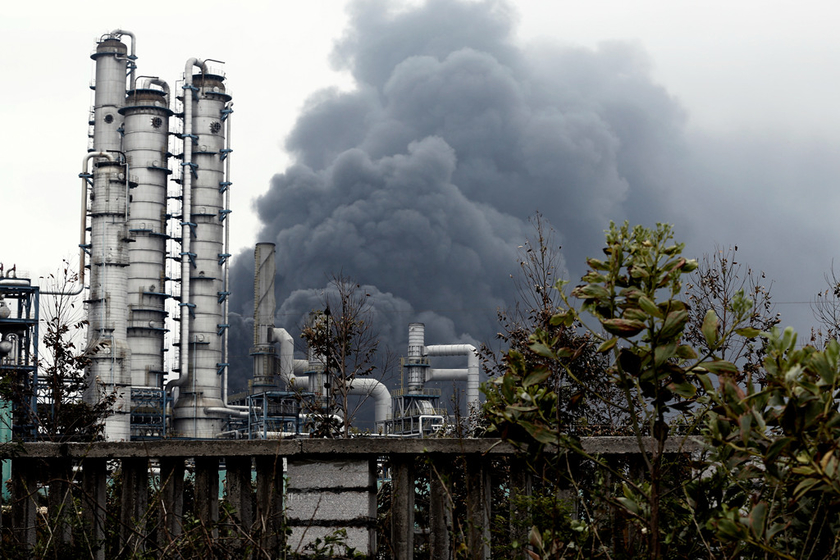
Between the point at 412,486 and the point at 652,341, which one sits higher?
the point at 652,341

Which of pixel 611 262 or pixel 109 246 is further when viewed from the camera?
pixel 109 246

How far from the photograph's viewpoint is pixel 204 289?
47625 millimetres

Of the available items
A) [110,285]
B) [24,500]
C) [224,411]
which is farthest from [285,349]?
[24,500]

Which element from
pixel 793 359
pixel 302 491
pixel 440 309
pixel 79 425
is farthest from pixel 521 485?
pixel 440 309

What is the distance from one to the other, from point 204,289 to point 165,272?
238 centimetres

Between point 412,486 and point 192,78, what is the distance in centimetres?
4908

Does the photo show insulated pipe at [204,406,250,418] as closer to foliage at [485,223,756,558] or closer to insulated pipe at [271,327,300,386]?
insulated pipe at [271,327,300,386]

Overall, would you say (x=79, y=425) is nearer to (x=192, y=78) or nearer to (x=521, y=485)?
(x=521, y=485)

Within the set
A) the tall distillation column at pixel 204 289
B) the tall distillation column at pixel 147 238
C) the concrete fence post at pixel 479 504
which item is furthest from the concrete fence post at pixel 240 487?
the tall distillation column at pixel 204 289

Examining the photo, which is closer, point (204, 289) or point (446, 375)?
point (204, 289)

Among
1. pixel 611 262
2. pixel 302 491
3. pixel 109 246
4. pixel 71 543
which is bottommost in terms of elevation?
pixel 71 543

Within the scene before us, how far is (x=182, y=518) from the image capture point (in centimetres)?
536

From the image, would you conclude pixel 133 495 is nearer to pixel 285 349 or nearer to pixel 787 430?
pixel 787 430

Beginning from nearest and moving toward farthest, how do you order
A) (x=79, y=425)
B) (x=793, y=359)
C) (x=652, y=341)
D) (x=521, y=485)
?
(x=793, y=359)
(x=652, y=341)
(x=521, y=485)
(x=79, y=425)
